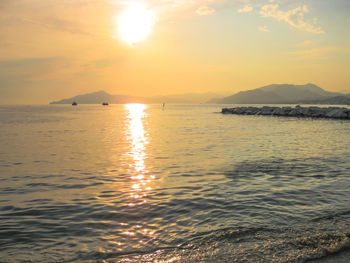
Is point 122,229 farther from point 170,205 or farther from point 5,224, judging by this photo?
point 5,224

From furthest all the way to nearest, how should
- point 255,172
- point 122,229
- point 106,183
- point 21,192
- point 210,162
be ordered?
point 210,162, point 255,172, point 106,183, point 21,192, point 122,229

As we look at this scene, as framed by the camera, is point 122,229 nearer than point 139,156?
Yes

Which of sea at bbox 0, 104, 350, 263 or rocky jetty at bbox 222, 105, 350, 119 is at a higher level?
rocky jetty at bbox 222, 105, 350, 119

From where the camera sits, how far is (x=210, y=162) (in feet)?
44.5

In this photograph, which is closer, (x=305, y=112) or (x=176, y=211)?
(x=176, y=211)

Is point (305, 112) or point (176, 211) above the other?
point (305, 112)

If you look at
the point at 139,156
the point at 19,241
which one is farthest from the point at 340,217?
the point at 139,156

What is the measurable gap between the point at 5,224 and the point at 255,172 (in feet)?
28.2

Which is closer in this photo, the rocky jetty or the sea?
the sea

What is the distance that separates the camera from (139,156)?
15.8 m

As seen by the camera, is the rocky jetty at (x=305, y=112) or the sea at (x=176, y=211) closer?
the sea at (x=176, y=211)

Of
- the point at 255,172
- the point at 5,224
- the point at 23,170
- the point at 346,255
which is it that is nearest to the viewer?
the point at 346,255

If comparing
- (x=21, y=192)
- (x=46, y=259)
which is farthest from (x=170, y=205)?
(x=21, y=192)

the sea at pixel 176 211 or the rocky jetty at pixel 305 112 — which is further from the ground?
the rocky jetty at pixel 305 112
